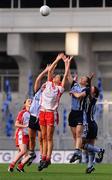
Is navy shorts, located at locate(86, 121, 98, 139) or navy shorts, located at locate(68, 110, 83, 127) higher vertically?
navy shorts, located at locate(68, 110, 83, 127)

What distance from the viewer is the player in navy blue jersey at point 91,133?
18297mm

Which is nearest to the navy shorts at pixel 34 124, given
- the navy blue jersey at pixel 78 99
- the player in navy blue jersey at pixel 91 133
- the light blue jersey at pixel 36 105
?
the light blue jersey at pixel 36 105

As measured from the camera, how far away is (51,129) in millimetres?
18312

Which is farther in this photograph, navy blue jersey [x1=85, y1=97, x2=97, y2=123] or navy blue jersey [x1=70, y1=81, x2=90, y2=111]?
navy blue jersey [x1=85, y1=97, x2=97, y2=123]

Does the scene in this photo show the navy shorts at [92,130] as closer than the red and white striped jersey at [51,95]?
No

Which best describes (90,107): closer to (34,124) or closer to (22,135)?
(34,124)

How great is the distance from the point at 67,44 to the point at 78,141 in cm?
2882

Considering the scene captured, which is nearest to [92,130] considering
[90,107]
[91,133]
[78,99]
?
[91,133]

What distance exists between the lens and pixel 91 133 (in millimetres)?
19406

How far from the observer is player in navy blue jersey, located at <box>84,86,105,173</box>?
1830 cm

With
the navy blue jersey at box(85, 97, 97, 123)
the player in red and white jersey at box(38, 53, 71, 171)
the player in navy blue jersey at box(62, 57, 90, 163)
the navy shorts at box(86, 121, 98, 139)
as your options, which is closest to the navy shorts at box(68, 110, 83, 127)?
the player in navy blue jersey at box(62, 57, 90, 163)

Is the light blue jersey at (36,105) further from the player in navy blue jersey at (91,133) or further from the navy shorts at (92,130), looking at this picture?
the navy shorts at (92,130)

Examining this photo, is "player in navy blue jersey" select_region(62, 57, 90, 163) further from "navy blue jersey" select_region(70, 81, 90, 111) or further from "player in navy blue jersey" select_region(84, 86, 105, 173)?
"player in navy blue jersey" select_region(84, 86, 105, 173)

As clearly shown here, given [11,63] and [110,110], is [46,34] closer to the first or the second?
[11,63]
